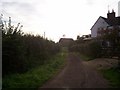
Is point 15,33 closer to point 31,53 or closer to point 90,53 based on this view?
point 31,53

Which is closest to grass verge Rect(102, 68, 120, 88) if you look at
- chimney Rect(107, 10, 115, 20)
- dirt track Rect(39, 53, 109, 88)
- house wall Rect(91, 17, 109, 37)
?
dirt track Rect(39, 53, 109, 88)

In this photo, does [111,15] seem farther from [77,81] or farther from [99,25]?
[77,81]

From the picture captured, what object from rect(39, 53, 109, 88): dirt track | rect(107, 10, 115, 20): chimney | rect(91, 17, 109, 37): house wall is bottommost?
rect(39, 53, 109, 88): dirt track

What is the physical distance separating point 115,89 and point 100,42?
86.7 feet

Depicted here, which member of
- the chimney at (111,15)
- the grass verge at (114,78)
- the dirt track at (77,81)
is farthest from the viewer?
the chimney at (111,15)

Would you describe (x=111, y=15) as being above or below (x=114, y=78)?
above

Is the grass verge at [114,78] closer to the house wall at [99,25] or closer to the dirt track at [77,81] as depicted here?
the dirt track at [77,81]

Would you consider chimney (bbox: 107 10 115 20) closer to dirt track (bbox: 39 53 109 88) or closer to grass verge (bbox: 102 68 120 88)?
grass verge (bbox: 102 68 120 88)

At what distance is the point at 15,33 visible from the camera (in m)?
16.0

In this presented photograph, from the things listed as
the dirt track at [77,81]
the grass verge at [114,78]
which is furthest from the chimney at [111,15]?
the dirt track at [77,81]

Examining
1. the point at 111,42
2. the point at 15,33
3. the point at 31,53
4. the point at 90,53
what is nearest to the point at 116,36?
the point at 111,42

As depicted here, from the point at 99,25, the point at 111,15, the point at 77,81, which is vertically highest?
the point at 111,15

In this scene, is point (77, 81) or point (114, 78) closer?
point (77, 81)

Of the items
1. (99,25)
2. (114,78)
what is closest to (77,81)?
(114,78)
